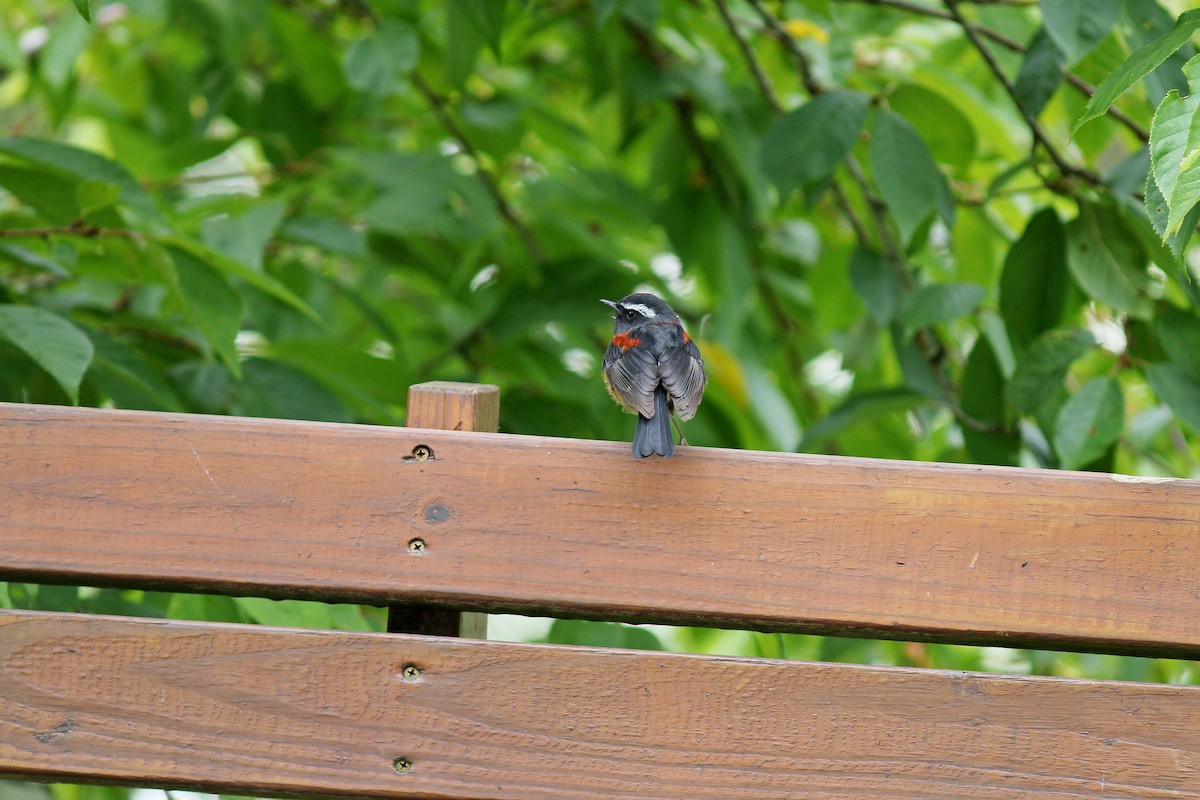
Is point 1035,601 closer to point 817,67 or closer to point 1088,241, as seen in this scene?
point 1088,241

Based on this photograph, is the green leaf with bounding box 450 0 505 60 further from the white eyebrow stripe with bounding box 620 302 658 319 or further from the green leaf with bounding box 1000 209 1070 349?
the green leaf with bounding box 1000 209 1070 349

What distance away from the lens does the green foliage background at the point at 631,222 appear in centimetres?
199

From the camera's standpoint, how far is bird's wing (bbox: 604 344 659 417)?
179cm

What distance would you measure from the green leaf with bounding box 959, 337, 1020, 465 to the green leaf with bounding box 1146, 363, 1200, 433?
1.31ft

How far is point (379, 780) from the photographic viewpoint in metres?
1.39

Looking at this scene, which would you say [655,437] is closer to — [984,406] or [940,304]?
[940,304]

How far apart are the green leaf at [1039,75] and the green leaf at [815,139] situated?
34 cm

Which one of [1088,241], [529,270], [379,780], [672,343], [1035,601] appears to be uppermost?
[1088,241]

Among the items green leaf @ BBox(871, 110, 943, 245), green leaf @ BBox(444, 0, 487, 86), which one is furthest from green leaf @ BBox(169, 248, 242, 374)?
green leaf @ BBox(871, 110, 943, 245)

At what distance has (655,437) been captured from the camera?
4.84 ft

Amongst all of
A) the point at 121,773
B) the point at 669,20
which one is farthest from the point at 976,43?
the point at 121,773

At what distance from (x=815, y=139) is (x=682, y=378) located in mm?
777

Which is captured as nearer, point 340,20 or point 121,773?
point 121,773

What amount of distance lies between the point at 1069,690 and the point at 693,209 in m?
2.08
